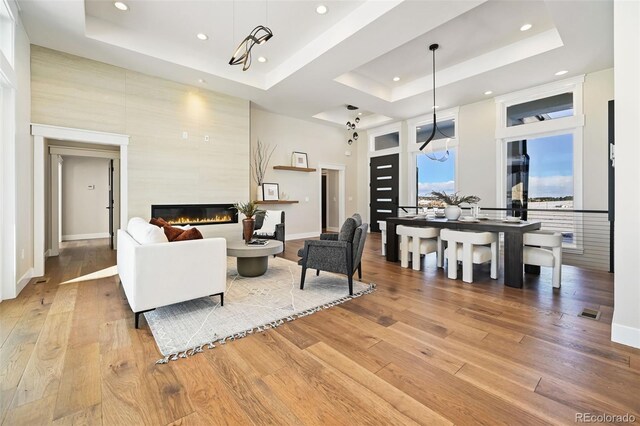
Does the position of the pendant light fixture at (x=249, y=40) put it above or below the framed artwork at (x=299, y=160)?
above

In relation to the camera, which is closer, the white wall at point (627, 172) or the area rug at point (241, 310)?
the white wall at point (627, 172)

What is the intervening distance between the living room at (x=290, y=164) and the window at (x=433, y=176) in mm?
201

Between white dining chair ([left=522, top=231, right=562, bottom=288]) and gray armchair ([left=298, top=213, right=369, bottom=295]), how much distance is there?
7.07ft

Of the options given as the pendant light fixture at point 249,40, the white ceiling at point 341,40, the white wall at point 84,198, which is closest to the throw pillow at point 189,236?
the pendant light fixture at point 249,40

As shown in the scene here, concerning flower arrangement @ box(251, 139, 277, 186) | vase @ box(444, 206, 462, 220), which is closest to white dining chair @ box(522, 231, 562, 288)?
vase @ box(444, 206, 462, 220)

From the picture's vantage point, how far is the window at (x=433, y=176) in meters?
6.76

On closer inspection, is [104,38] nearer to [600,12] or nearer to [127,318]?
[127,318]

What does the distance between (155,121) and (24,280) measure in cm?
299

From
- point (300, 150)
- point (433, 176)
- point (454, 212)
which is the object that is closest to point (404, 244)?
point (454, 212)

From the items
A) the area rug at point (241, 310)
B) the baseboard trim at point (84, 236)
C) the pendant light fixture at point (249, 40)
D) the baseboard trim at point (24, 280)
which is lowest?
the area rug at point (241, 310)

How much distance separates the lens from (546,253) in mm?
3494

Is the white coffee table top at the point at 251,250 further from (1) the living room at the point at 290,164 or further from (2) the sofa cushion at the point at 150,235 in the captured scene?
(1) the living room at the point at 290,164

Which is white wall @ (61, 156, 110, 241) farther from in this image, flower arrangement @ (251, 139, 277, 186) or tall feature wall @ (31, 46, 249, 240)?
flower arrangement @ (251, 139, 277, 186)

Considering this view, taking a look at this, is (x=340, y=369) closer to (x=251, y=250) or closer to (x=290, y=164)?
(x=251, y=250)
